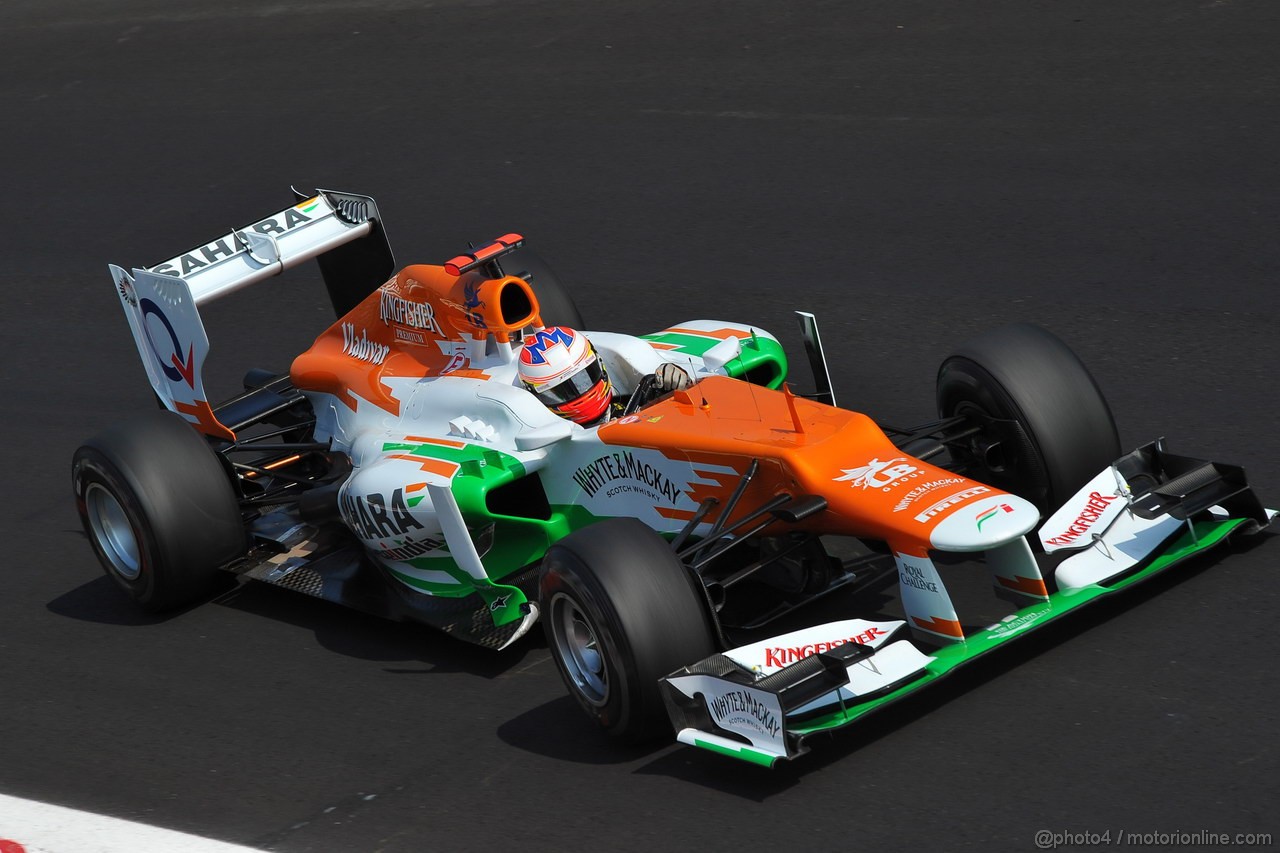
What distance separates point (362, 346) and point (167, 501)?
1384mm

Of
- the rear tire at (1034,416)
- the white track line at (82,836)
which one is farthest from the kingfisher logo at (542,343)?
the white track line at (82,836)

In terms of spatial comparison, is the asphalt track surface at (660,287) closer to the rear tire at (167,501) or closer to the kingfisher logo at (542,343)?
the rear tire at (167,501)

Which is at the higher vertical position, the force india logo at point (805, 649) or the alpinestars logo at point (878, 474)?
the alpinestars logo at point (878, 474)

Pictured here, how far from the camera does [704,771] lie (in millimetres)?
5785

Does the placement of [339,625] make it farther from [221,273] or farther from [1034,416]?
[1034,416]

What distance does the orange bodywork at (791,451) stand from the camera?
19.8 ft

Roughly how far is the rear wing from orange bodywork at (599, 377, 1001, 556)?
256 cm

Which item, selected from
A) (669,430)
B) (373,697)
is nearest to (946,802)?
(669,430)

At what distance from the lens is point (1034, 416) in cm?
676

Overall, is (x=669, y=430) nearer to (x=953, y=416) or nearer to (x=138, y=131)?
(x=953, y=416)

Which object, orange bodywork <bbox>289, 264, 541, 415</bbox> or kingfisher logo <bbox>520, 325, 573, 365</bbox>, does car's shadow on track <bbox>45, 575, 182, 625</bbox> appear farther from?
kingfisher logo <bbox>520, 325, 573, 365</bbox>

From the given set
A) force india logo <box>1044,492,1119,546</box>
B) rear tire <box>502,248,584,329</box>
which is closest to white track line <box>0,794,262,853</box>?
force india logo <box>1044,492,1119,546</box>

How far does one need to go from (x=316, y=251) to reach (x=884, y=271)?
12.4 ft

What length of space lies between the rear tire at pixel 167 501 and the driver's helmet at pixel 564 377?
1.54m
